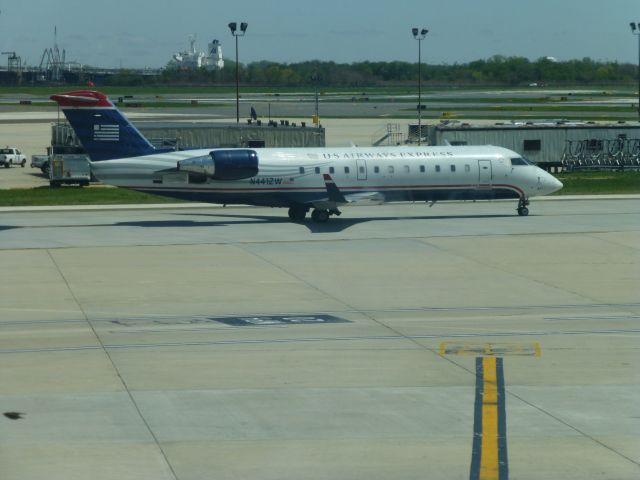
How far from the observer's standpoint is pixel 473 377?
21969 mm

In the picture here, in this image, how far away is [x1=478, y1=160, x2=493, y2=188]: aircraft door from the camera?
4978cm

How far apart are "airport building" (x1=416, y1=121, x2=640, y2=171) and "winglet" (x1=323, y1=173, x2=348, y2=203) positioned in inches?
1064

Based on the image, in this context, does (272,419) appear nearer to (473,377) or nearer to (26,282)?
(473,377)

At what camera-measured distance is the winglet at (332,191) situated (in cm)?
4731

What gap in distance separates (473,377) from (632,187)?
158ft

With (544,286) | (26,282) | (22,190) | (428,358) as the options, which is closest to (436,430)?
(428,358)

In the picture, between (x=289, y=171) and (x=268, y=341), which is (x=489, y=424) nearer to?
(x=268, y=341)

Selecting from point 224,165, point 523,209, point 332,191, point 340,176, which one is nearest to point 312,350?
point 332,191

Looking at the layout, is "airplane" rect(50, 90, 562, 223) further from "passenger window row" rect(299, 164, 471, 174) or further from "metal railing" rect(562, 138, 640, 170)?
"metal railing" rect(562, 138, 640, 170)

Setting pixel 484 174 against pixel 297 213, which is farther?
pixel 297 213

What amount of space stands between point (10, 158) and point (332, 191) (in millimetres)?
44937

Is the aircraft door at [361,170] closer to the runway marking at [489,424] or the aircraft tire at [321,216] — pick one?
the aircraft tire at [321,216]

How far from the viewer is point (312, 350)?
969 inches

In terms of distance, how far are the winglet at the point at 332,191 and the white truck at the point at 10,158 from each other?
44103 millimetres
